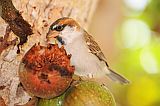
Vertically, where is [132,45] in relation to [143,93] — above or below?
above

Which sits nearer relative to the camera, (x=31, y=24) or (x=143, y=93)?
(x=31, y=24)

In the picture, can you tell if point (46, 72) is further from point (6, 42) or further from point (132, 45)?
point (132, 45)

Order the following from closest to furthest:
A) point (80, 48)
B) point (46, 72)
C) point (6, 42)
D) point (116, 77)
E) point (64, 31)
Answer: point (46, 72)
point (6, 42)
point (64, 31)
point (80, 48)
point (116, 77)

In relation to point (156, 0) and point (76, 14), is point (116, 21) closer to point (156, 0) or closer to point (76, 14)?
point (156, 0)

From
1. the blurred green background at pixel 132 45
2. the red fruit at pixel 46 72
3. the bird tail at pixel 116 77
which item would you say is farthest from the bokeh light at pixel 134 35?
the red fruit at pixel 46 72

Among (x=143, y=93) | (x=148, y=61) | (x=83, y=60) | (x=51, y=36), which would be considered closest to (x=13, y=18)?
(x=51, y=36)

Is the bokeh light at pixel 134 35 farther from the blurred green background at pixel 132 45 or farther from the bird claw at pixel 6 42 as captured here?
the bird claw at pixel 6 42

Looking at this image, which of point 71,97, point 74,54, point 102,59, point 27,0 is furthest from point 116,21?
point 71,97
